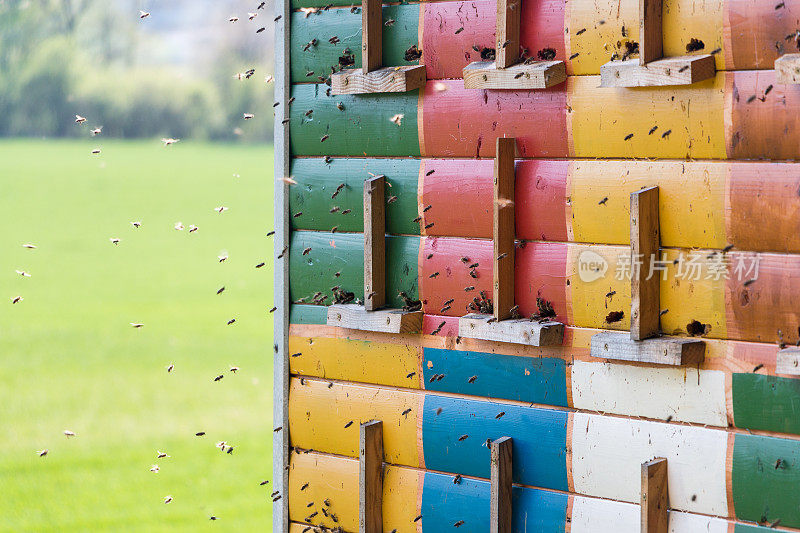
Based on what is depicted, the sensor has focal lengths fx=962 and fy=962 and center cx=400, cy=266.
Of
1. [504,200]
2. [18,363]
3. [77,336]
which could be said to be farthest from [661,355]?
[77,336]

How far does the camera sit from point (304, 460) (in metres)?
5.07

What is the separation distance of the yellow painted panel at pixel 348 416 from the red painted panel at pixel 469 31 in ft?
5.25

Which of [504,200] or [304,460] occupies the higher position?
[504,200]

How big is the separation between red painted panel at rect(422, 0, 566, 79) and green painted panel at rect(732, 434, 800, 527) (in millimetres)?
1794

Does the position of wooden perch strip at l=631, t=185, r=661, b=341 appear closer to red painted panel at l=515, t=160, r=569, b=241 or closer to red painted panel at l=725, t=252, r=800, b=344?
red painted panel at l=725, t=252, r=800, b=344

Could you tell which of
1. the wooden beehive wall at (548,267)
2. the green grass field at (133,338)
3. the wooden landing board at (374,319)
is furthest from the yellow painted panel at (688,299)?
the green grass field at (133,338)

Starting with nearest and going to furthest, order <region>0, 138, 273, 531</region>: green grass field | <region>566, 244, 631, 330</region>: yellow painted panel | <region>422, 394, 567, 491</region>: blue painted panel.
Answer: <region>566, 244, 631, 330</region>: yellow painted panel < <region>422, 394, 567, 491</region>: blue painted panel < <region>0, 138, 273, 531</region>: green grass field

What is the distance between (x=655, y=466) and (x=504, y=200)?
4.22 feet

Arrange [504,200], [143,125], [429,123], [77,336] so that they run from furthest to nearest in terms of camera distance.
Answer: [143,125] < [77,336] < [429,123] < [504,200]

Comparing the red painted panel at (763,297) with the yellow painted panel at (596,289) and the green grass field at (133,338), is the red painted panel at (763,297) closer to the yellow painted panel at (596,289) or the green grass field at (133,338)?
the yellow painted panel at (596,289)

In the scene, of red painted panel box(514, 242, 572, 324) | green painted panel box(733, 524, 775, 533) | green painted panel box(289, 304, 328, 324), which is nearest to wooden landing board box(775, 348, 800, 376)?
green painted panel box(733, 524, 775, 533)

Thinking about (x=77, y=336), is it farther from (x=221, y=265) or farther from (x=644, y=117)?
(x=644, y=117)

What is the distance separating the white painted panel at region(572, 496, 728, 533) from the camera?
3.86m

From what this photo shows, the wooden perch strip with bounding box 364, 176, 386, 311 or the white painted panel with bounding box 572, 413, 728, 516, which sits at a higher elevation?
the wooden perch strip with bounding box 364, 176, 386, 311
